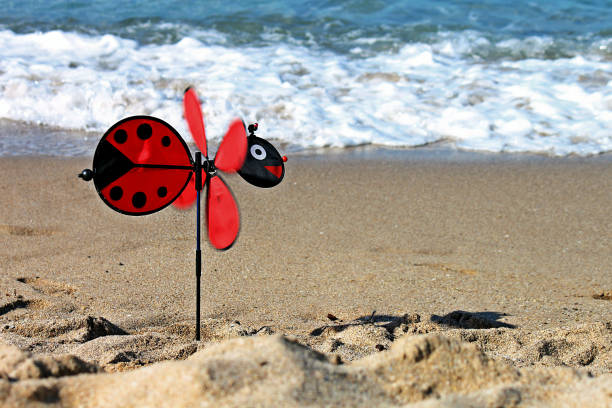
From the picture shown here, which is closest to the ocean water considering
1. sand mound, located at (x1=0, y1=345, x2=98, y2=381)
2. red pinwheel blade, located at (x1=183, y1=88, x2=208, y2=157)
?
red pinwheel blade, located at (x1=183, y1=88, x2=208, y2=157)

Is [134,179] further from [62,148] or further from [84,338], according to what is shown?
[62,148]

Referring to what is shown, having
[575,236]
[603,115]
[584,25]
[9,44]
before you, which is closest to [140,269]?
[575,236]

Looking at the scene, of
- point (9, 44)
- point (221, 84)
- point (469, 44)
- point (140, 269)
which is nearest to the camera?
point (140, 269)

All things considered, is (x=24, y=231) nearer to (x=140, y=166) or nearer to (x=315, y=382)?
(x=140, y=166)

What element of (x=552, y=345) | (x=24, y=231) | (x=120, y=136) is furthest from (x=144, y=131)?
(x=24, y=231)

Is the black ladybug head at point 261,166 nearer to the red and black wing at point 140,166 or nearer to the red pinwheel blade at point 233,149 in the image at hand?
the red pinwheel blade at point 233,149

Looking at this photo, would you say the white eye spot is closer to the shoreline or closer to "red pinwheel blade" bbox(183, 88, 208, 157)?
"red pinwheel blade" bbox(183, 88, 208, 157)
